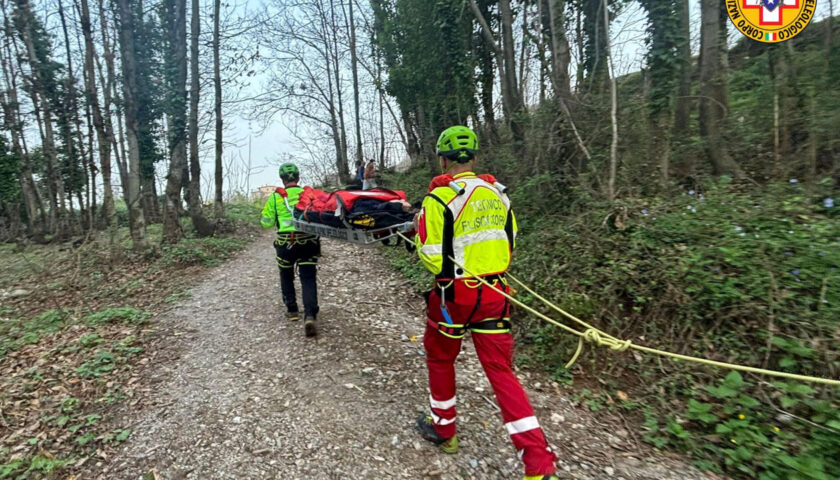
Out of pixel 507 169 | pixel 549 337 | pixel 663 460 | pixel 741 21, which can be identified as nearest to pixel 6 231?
pixel 507 169

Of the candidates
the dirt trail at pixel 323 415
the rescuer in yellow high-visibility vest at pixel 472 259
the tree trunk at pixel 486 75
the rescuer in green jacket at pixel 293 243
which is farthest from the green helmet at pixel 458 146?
the tree trunk at pixel 486 75

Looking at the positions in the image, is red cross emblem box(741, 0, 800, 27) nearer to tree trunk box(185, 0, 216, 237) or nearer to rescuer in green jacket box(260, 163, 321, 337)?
rescuer in green jacket box(260, 163, 321, 337)

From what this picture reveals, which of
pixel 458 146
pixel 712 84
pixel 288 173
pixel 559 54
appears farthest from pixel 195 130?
pixel 712 84

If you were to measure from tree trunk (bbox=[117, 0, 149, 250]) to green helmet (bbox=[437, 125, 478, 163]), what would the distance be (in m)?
9.65

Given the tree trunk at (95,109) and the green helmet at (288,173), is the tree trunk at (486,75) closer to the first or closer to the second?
the green helmet at (288,173)

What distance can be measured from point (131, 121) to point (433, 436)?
34.3 feet

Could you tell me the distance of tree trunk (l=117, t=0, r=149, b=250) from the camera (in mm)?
9328

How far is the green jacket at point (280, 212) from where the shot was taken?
5.17 metres

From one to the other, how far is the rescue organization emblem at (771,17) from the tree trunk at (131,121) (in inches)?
484

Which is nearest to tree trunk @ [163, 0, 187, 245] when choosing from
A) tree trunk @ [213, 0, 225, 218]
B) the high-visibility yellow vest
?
tree trunk @ [213, 0, 225, 218]

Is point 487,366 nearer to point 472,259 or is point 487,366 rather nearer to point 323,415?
point 472,259

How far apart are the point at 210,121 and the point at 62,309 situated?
10259 millimetres

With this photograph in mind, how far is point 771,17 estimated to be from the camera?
6.72 meters

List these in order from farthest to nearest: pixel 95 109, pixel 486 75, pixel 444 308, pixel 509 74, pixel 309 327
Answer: pixel 486 75
pixel 95 109
pixel 509 74
pixel 309 327
pixel 444 308
